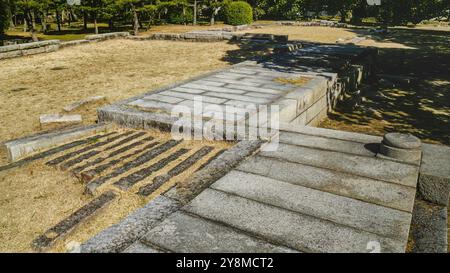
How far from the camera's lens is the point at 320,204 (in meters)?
3.16

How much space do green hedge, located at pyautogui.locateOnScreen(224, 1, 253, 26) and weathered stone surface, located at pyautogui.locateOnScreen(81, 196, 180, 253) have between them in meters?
25.6

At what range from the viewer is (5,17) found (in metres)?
18.0

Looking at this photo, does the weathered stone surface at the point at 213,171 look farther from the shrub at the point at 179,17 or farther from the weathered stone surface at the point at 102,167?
the shrub at the point at 179,17

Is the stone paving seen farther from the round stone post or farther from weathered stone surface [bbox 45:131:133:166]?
weathered stone surface [bbox 45:131:133:166]

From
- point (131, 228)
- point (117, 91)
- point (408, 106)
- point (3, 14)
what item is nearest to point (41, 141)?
A: point (131, 228)

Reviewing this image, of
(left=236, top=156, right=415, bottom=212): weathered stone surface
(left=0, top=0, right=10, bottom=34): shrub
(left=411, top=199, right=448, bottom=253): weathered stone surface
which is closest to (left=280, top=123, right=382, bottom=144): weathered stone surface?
(left=236, top=156, right=415, bottom=212): weathered stone surface

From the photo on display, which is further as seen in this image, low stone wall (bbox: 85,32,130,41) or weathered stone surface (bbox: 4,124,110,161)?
low stone wall (bbox: 85,32,130,41)

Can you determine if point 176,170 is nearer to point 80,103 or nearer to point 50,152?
point 50,152

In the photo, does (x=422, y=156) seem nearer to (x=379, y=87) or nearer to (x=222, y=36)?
(x=379, y=87)

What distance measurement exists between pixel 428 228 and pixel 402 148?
1.12 meters

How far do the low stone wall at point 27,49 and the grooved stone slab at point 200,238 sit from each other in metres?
13.8

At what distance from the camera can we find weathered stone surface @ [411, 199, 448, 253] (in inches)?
111
